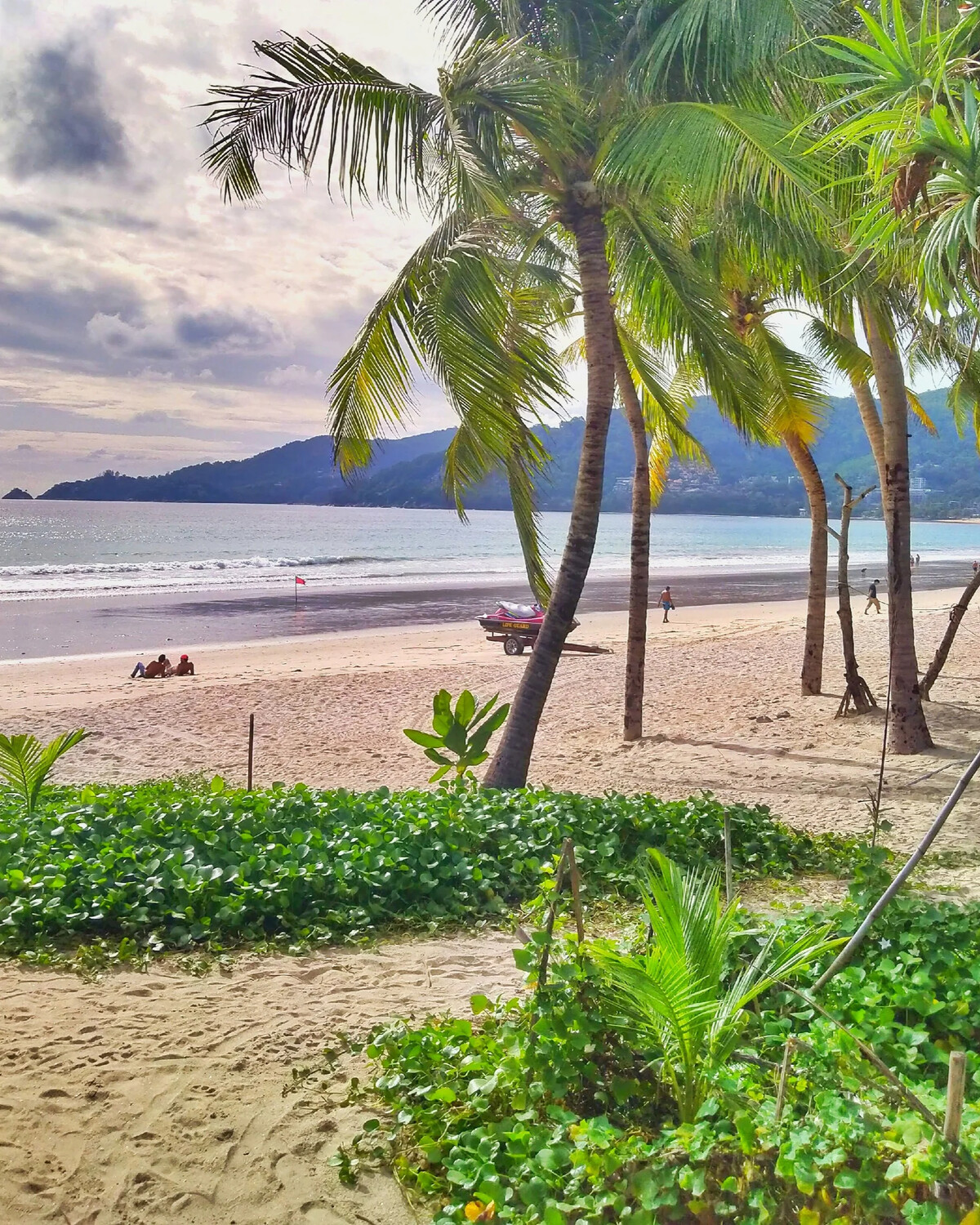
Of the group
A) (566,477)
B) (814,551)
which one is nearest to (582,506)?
(814,551)

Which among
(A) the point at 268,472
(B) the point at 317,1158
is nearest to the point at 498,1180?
(B) the point at 317,1158

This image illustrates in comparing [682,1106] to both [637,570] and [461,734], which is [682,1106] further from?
[637,570]

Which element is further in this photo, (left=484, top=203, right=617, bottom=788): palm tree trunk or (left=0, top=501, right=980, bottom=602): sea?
(left=0, top=501, right=980, bottom=602): sea

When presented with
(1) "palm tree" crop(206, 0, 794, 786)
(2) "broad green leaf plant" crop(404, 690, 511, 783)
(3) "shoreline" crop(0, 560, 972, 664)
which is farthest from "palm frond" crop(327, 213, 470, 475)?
(3) "shoreline" crop(0, 560, 972, 664)

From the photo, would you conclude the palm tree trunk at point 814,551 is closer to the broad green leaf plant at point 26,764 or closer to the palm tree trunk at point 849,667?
the palm tree trunk at point 849,667

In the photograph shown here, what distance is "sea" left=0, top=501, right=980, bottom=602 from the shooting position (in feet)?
134

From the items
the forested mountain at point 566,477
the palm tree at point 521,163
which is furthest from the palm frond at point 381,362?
the forested mountain at point 566,477

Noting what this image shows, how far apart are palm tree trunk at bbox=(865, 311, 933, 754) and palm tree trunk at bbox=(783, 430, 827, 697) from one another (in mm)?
2515

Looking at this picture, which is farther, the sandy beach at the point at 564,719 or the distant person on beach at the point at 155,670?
the distant person on beach at the point at 155,670

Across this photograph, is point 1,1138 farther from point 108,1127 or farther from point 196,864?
point 196,864

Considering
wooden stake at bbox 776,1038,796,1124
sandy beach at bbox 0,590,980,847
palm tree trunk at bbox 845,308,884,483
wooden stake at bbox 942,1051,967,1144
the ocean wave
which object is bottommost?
sandy beach at bbox 0,590,980,847

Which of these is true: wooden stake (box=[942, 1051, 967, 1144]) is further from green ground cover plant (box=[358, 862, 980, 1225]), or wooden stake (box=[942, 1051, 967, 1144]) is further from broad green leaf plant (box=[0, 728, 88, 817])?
broad green leaf plant (box=[0, 728, 88, 817])

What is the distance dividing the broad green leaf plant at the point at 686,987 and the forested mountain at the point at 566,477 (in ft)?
348

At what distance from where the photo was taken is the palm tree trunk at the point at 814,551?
11516 millimetres
